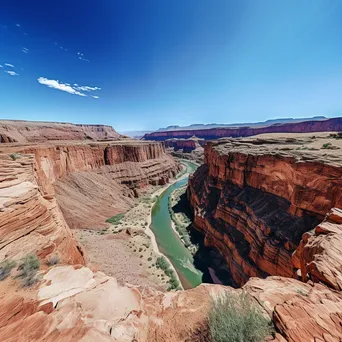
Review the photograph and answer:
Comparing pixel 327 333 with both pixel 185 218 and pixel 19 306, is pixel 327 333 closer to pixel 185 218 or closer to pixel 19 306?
pixel 19 306

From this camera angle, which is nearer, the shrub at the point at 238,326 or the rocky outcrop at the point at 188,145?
the shrub at the point at 238,326

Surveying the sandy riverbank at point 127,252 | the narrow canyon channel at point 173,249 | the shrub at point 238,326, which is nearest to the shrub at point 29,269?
the sandy riverbank at point 127,252

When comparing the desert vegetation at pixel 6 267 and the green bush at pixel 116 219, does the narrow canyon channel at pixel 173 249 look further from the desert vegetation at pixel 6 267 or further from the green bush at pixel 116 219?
the desert vegetation at pixel 6 267

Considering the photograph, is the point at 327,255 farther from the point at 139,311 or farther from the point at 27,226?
the point at 27,226

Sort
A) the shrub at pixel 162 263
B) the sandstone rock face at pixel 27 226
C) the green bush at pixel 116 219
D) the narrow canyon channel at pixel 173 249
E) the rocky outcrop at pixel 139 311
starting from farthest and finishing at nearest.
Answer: the green bush at pixel 116 219, the shrub at pixel 162 263, the narrow canyon channel at pixel 173 249, the sandstone rock face at pixel 27 226, the rocky outcrop at pixel 139 311

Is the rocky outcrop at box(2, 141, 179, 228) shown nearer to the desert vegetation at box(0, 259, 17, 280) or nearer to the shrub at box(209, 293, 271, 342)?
the desert vegetation at box(0, 259, 17, 280)

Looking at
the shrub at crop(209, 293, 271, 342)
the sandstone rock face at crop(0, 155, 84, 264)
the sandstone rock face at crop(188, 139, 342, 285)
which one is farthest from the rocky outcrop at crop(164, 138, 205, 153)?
the shrub at crop(209, 293, 271, 342)

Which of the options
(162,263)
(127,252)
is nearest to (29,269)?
(127,252)
